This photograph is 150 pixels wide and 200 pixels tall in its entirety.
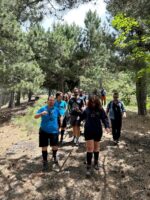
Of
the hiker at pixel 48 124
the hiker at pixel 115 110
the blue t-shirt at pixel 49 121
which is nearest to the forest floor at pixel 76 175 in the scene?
the hiker at pixel 48 124

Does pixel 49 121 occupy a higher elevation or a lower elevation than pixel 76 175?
higher

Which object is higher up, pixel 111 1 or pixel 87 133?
pixel 111 1

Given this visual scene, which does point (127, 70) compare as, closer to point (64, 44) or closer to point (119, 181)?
point (64, 44)

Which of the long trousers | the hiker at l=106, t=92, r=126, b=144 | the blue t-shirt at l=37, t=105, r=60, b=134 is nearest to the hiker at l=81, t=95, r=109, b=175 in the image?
the blue t-shirt at l=37, t=105, r=60, b=134

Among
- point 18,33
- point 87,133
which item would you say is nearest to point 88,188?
point 87,133

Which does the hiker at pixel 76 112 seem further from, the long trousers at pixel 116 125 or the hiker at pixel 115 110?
the long trousers at pixel 116 125

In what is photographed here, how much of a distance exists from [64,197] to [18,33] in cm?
1250

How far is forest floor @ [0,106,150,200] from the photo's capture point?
17.9ft

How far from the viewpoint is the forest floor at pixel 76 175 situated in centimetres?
546

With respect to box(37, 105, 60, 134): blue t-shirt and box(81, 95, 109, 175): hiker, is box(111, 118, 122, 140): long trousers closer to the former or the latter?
box(81, 95, 109, 175): hiker

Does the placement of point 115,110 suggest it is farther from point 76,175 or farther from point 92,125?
point 76,175

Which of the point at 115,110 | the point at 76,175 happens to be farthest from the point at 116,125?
the point at 76,175

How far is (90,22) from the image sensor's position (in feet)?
100

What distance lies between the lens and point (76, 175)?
20.8 ft
